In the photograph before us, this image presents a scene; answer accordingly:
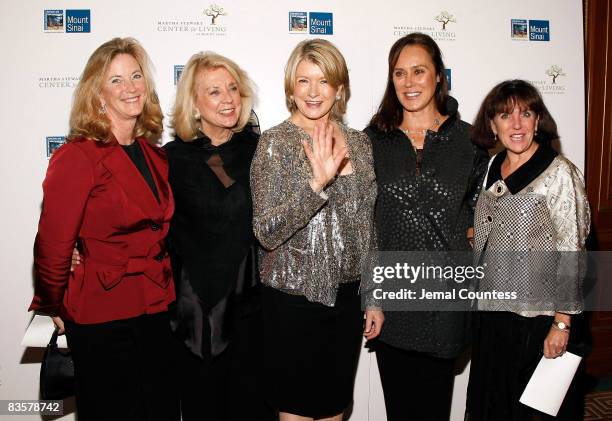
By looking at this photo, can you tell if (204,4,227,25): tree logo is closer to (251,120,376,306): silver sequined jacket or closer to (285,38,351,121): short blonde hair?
(285,38,351,121): short blonde hair

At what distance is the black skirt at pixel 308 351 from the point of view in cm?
193

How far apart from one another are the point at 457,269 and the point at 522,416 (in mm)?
672

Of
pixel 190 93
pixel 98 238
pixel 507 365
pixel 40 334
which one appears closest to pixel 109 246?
pixel 98 238

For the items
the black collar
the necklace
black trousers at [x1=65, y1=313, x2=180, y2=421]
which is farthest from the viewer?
the necklace

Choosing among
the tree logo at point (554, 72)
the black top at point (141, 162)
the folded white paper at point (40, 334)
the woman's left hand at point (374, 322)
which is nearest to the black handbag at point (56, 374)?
the folded white paper at point (40, 334)

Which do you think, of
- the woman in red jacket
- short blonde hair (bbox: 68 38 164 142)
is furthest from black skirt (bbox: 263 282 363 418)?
short blonde hair (bbox: 68 38 164 142)

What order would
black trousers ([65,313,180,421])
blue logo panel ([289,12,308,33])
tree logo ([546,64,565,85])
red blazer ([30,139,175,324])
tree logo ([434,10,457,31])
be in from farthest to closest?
1. tree logo ([546,64,565,85])
2. tree logo ([434,10,457,31])
3. blue logo panel ([289,12,308,33])
4. black trousers ([65,313,180,421])
5. red blazer ([30,139,175,324])

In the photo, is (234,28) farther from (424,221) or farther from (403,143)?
(424,221)

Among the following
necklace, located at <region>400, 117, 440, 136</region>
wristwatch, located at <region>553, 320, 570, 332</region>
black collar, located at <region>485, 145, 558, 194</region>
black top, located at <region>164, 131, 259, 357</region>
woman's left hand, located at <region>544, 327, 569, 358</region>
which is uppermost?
necklace, located at <region>400, 117, 440, 136</region>

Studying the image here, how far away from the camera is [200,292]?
207 cm

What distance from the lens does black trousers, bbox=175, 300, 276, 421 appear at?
2.09 meters

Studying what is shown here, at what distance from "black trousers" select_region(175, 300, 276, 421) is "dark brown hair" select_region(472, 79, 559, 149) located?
1414 millimetres

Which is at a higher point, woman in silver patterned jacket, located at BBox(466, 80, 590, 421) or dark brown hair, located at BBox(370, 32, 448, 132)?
dark brown hair, located at BBox(370, 32, 448, 132)

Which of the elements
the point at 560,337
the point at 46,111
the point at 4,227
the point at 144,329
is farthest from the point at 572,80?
the point at 4,227
